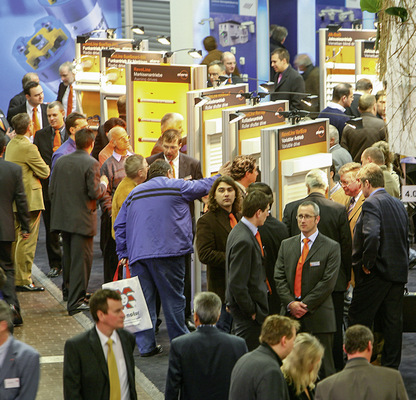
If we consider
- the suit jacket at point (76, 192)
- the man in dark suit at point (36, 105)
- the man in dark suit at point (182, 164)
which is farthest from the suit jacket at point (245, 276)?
the man in dark suit at point (36, 105)

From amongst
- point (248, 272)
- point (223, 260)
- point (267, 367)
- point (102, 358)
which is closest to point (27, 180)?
point (223, 260)

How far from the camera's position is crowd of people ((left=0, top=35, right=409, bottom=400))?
17.6 ft

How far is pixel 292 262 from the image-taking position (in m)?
6.95

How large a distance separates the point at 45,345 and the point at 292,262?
2.78 m

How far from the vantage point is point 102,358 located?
17.6 feet

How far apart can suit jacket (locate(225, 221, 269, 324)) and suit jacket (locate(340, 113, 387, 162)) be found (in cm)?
449

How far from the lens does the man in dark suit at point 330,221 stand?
733cm

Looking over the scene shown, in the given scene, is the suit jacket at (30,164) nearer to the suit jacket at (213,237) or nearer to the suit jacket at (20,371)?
the suit jacket at (213,237)

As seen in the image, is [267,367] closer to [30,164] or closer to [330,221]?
[330,221]

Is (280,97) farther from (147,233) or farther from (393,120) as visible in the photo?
(393,120)

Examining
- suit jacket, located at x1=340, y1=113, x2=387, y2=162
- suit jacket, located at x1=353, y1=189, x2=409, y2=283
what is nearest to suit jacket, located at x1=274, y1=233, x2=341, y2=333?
suit jacket, located at x1=353, y1=189, x2=409, y2=283

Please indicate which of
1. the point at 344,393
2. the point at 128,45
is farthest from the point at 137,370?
the point at 128,45

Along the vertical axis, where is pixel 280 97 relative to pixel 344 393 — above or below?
above

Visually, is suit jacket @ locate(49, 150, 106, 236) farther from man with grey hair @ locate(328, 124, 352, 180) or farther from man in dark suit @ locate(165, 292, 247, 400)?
man in dark suit @ locate(165, 292, 247, 400)
